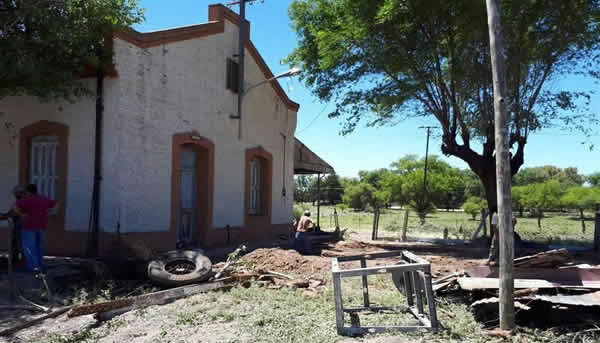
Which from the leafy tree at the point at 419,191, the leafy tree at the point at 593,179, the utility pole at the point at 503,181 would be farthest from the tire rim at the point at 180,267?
the leafy tree at the point at 593,179

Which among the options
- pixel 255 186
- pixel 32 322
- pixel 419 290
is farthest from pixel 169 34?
pixel 419 290

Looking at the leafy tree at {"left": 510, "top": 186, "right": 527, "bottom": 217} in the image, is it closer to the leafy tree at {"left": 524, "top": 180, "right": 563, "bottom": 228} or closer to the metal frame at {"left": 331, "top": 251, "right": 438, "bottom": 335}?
the leafy tree at {"left": 524, "top": 180, "right": 563, "bottom": 228}

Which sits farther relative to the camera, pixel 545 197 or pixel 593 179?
pixel 593 179

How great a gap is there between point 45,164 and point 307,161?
1023cm

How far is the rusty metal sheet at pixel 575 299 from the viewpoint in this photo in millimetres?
5268

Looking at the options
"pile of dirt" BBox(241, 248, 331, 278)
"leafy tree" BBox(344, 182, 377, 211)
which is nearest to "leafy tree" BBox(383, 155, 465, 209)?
"leafy tree" BBox(344, 182, 377, 211)

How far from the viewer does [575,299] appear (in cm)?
541

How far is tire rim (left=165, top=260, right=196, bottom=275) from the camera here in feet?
27.2

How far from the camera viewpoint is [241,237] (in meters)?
14.4

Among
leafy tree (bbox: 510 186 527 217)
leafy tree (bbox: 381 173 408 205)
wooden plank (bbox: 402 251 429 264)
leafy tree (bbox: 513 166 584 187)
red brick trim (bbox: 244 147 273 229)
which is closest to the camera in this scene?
wooden plank (bbox: 402 251 429 264)

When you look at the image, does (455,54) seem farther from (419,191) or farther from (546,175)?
(546,175)

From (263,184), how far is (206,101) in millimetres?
4223

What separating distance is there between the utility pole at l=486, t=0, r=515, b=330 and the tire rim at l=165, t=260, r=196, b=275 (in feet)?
17.4

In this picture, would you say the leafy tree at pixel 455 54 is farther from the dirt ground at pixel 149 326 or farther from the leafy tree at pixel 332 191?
the leafy tree at pixel 332 191
